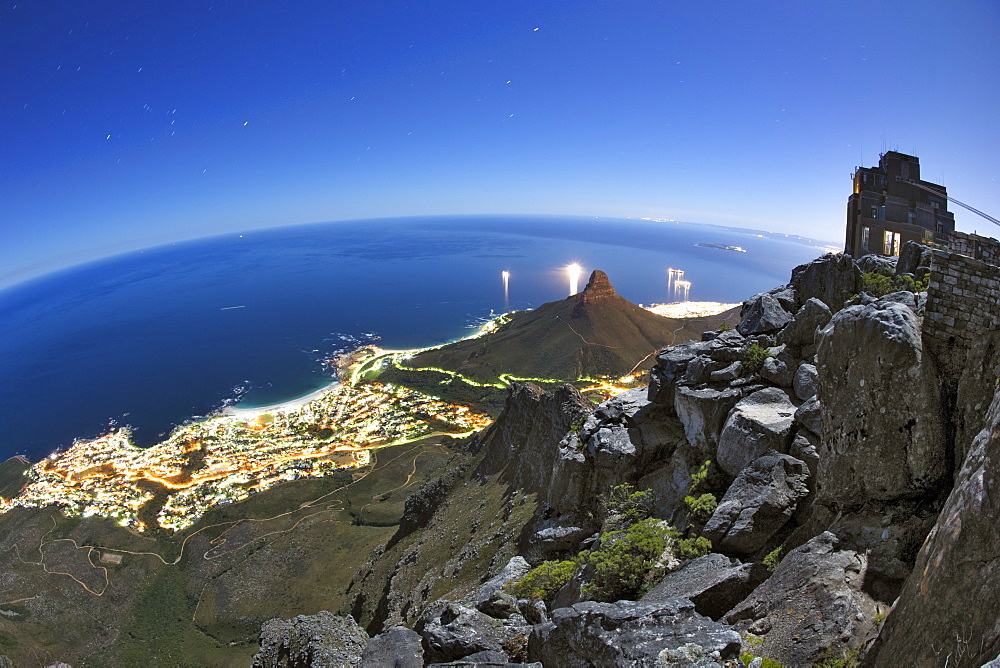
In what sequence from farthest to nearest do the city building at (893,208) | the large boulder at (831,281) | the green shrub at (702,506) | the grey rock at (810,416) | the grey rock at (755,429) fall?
the city building at (893,208) < the large boulder at (831,281) < the green shrub at (702,506) < the grey rock at (755,429) < the grey rock at (810,416)

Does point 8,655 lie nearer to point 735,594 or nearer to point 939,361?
point 735,594

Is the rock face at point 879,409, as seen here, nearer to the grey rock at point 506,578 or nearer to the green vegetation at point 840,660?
the green vegetation at point 840,660

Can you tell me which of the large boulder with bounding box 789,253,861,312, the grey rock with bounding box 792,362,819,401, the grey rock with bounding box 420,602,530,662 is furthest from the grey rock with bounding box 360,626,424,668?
the large boulder with bounding box 789,253,861,312

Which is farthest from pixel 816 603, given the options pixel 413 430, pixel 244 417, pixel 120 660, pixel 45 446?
pixel 45 446

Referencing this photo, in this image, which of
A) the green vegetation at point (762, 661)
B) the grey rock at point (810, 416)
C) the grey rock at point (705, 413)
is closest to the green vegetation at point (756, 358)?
the grey rock at point (705, 413)

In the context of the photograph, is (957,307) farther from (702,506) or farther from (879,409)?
(702,506)

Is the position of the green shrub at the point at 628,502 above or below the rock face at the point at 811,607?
below
